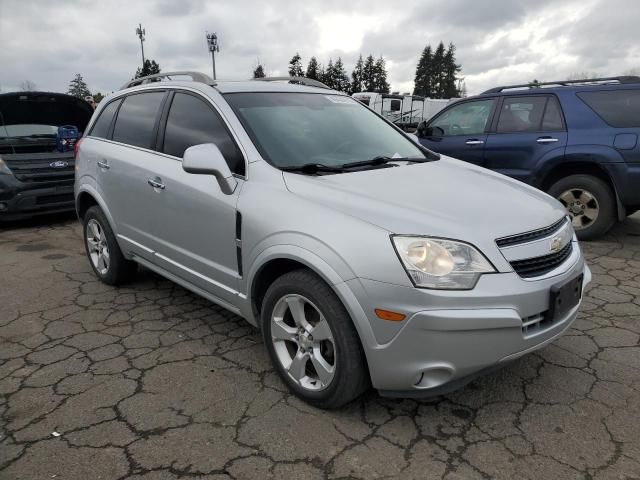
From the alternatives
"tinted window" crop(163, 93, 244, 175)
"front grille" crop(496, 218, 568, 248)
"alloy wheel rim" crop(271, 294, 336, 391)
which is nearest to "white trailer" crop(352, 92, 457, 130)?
"tinted window" crop(163, 93, 244, 175)

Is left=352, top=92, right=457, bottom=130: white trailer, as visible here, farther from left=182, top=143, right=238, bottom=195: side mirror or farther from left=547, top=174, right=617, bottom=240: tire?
left=182, top=143, right=238, bottom=195: side mirror

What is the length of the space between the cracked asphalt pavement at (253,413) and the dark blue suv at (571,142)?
1.96 metres

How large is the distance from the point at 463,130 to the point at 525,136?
884 millimetres

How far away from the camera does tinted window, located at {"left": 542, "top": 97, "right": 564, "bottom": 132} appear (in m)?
5.54

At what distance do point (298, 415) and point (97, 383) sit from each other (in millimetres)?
1207

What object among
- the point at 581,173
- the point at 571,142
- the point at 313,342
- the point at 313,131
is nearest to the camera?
the point at 313,342

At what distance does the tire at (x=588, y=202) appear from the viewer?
529cm

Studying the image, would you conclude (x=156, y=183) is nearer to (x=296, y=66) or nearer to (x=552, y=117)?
(x=552, y=117)

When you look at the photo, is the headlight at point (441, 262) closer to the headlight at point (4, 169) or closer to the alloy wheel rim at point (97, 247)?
the alloy wheel rim at point (97, 247)

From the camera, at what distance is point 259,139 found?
2869 mm

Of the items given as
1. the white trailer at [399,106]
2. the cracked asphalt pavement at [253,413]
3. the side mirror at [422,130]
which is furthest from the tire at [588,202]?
the white trailer at [399,106]

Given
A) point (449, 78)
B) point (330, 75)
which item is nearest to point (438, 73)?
point (449, 78)

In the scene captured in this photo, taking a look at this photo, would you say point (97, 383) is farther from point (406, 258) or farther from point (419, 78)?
point (419, 78)

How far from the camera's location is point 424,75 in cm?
8331
